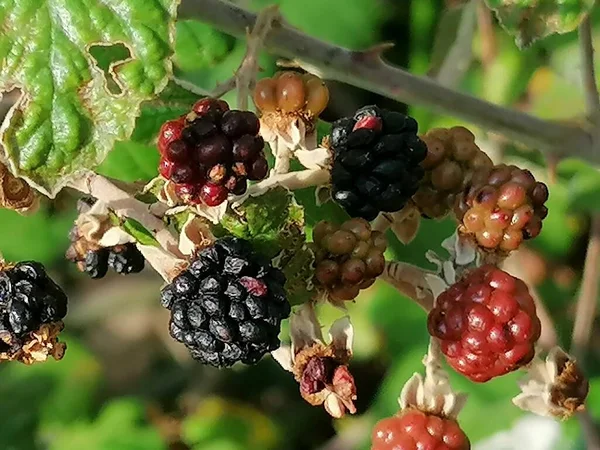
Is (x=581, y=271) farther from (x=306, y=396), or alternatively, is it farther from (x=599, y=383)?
(x=306, y=396)

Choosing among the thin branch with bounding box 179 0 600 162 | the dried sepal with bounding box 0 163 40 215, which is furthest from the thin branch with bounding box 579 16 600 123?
the dried sepal with bounding box 0 163 40 215

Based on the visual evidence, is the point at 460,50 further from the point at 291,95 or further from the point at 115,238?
the point at 115,238

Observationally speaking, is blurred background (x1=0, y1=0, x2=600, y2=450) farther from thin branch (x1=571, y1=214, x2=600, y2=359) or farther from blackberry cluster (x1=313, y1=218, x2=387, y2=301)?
blackberry cluster (x1=313, y1=218, x2=387, y2=301)

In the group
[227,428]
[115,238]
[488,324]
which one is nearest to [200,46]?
[115,238]

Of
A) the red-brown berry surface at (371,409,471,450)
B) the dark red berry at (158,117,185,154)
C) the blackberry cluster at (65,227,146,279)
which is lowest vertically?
the red-brown berry surface at (371,409,471,450)

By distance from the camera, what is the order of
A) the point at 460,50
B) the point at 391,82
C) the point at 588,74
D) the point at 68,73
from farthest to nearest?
the point at 460,50, the point at 588,74, the point at 391,82, the point at 68,73
